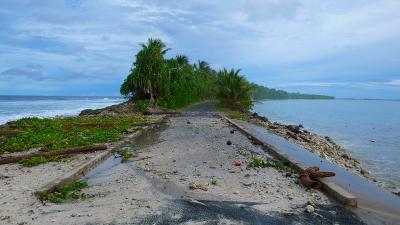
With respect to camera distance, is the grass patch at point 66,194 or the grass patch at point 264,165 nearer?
the grass patch at point 66,194

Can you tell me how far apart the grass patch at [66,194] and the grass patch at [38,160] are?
3.29 meters

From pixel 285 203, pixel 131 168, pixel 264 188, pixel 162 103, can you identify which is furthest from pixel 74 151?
pixel 162 103

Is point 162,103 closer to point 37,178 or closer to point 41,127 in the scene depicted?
point 41,127

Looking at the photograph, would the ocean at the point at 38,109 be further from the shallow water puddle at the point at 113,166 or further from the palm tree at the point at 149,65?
the shallow water puddle at the point at 113,166

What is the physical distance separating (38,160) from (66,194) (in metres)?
4.35

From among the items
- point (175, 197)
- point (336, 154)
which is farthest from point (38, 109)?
point (175, 197)

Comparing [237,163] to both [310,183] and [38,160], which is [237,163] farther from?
[38,160]

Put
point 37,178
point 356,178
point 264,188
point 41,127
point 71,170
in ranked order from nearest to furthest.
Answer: point 264,188, point 37,178, point 71,170, point 356,178, point 41,127

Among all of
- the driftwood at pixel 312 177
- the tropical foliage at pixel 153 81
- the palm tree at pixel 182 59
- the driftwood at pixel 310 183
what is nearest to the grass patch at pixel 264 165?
the driftwood at pixel 312 177

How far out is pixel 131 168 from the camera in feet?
39.5

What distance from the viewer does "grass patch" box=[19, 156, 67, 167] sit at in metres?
12.3

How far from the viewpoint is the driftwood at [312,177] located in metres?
9.72

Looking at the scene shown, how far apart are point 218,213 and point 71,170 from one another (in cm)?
510

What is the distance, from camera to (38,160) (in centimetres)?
1266
